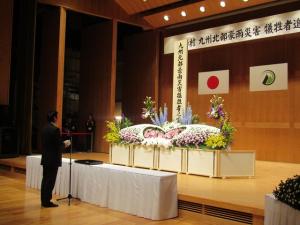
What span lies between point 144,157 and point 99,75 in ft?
15.5

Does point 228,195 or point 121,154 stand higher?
point 121,154

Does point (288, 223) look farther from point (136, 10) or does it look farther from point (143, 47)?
point (143, 47)

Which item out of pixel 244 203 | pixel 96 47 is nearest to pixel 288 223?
pixel 244 203

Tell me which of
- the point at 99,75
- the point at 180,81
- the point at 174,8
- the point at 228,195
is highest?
the point at 174,8

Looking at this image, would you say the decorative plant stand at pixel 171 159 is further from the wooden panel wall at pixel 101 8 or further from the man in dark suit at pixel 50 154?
the wooden panel wall at pixel 101 8

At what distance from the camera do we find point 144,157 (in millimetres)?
7715

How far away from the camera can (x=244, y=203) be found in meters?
4.41

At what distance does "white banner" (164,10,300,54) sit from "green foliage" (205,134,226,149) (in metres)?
4.08

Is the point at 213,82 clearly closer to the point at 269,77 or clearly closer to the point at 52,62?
the point at 269,77

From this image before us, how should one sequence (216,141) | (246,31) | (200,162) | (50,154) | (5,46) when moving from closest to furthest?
(50,154) → (216,141) → (200,162) → (5,46) → (246,31)

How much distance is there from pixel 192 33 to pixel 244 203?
776cm

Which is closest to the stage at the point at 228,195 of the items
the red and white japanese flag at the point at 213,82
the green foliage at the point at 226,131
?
the green foliage at the point at 226,131

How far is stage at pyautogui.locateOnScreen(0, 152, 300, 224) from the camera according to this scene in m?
→ 4.32

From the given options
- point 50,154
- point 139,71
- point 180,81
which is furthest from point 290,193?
point 139,71
